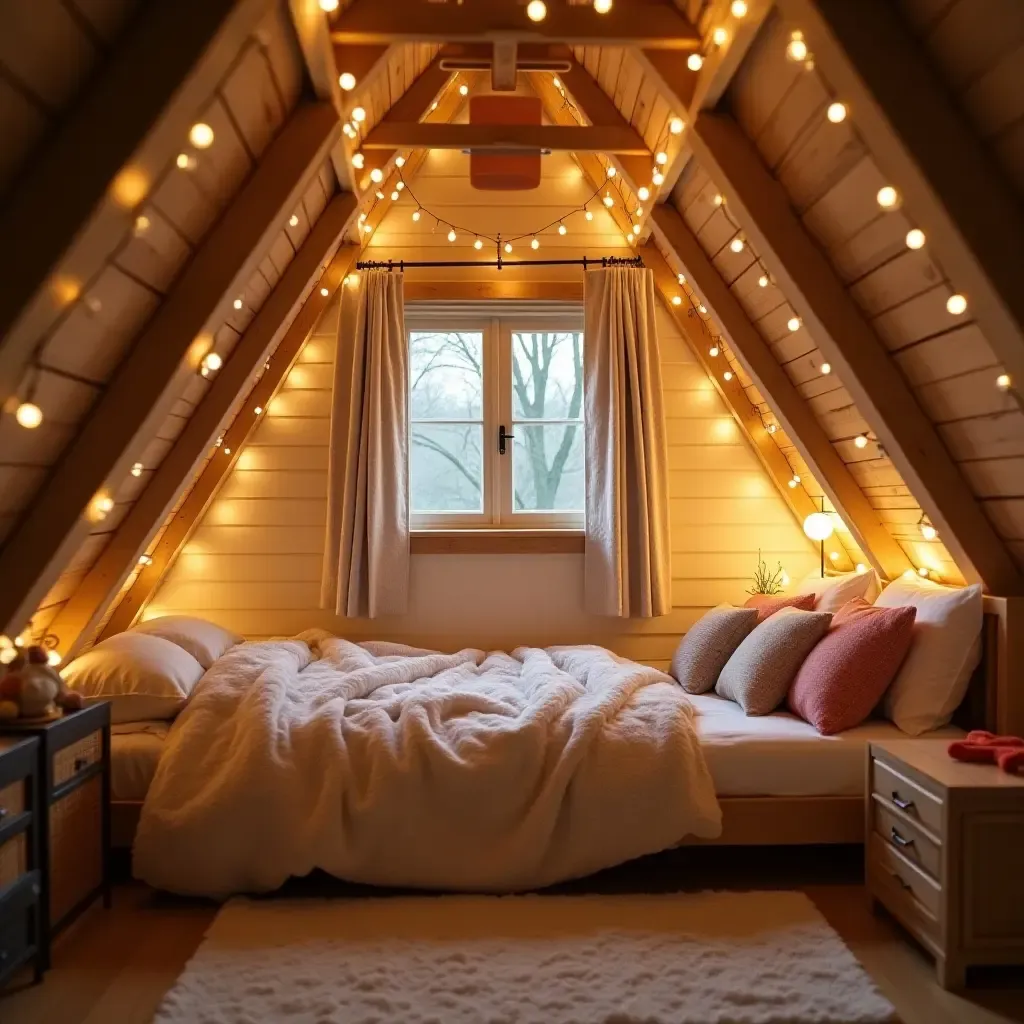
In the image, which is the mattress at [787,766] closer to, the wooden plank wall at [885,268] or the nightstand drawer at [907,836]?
the nightstand drawer at [907,836]

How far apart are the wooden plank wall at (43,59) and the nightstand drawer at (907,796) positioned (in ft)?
7.73

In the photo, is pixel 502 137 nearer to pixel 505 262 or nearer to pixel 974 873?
pixel 505 262

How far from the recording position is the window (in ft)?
13.9

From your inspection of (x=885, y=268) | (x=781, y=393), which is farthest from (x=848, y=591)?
(x=885, y=268)

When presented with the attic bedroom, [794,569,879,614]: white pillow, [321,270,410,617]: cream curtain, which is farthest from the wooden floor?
[321,270,410,617]: cream curtain

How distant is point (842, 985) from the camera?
82.2 inches

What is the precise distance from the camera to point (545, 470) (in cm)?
428

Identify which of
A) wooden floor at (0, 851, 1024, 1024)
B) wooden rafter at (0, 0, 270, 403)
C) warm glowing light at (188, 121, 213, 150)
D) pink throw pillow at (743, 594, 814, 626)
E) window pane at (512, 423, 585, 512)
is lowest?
wooden floor at (0, 851, 1024, 1024)

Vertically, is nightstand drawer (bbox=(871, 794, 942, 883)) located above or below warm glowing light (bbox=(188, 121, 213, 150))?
below

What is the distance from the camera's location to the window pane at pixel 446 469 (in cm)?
427

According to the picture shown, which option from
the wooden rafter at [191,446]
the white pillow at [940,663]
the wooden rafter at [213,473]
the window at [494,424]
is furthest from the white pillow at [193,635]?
the white pillow at [940,663]

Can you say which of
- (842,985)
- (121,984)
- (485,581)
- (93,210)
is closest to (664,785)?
(842,985)

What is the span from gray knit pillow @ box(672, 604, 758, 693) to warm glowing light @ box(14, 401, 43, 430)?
7.45 feet

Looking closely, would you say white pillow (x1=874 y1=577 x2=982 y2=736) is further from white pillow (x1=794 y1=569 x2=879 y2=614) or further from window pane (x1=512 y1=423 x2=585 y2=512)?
window pane (x1=512 y1=423 x2=585 y2=512)
